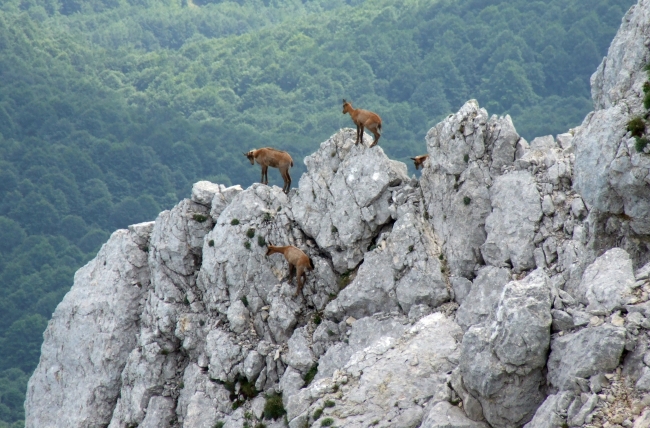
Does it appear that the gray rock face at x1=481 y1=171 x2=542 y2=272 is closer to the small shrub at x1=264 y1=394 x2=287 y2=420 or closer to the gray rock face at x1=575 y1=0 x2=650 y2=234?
the gray rock face at x1=575 y1=0 x2=650 y2=234

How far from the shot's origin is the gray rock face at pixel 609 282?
2669 centimetres

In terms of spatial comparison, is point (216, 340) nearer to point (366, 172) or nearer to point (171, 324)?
point (171, 324)

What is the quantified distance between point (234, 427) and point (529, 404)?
16.7 m

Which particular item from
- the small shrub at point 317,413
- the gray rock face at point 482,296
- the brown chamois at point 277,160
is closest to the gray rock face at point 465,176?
the gray rock face at point 482,296

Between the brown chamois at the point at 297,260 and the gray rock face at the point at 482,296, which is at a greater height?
the brown chamois at the point at 297,260

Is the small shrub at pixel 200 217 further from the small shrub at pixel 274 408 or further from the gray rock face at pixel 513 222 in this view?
the gray rock face at pixel 513 222

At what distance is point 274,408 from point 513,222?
12.5 metres

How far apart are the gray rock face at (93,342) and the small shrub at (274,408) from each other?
10773mm

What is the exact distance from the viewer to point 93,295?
161 feet

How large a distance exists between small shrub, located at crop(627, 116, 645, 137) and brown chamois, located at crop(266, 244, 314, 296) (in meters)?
16.5

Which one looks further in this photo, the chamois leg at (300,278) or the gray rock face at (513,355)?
the chamois leg at (300,278)

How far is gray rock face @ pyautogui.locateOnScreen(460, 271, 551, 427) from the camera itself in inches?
1059

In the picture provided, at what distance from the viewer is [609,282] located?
90.1ft

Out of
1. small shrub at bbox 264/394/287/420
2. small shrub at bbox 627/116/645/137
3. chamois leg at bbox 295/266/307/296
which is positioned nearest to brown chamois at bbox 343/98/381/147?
chamois leg at bbox 295/266/307/296
